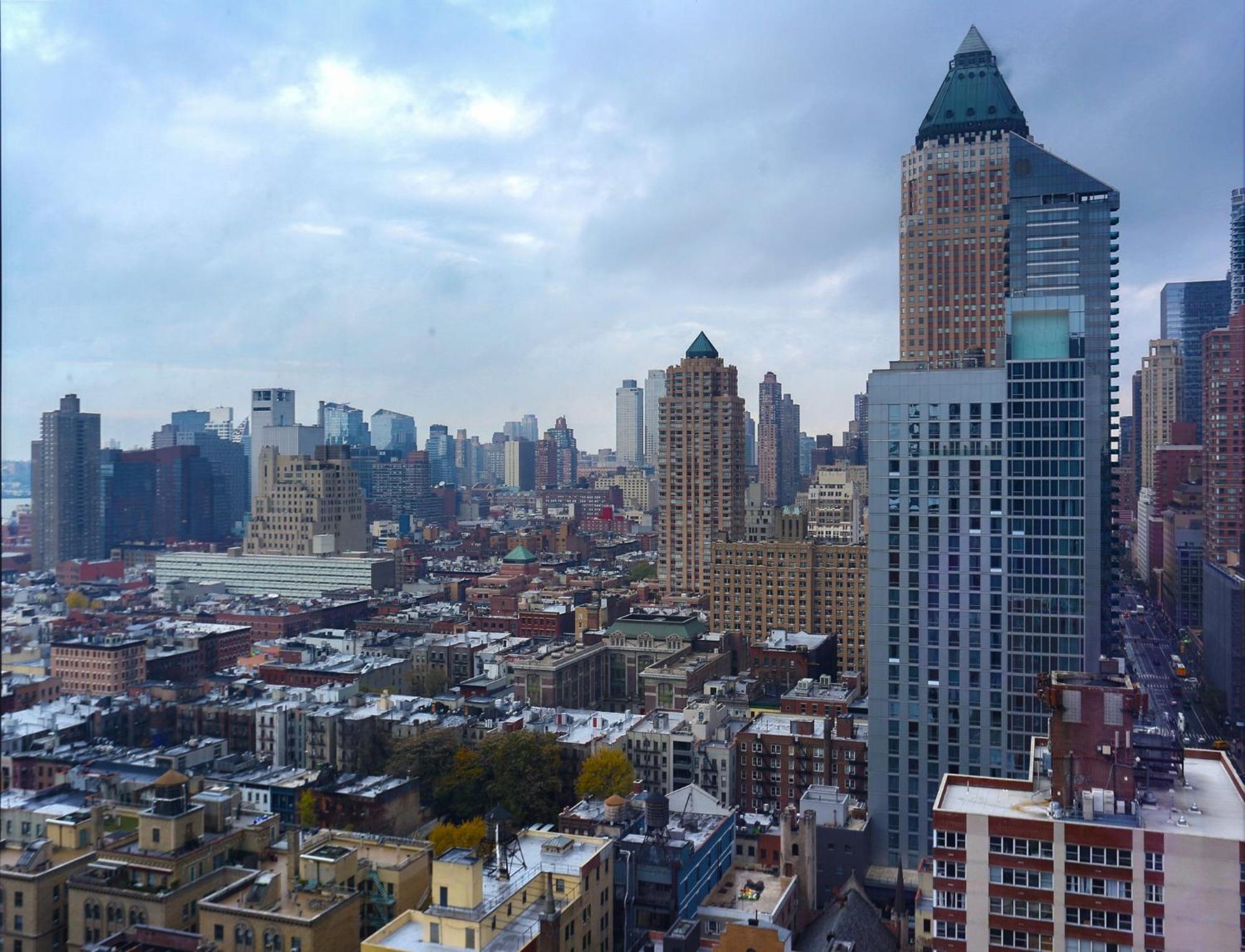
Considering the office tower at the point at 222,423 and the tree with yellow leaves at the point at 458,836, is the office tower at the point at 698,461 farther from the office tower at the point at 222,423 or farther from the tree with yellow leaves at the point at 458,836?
the tree with yellow leaves at the point at 458,836

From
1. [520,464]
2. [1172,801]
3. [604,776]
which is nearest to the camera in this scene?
[1172,801]

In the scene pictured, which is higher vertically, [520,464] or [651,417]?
[651,417]

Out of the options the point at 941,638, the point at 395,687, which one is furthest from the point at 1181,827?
the point at 395,687

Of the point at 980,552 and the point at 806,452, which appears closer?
the point at 980,552

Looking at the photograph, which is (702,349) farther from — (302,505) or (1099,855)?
(1099,855)

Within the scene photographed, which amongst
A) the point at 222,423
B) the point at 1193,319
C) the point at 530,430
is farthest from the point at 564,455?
the point at 1193,319

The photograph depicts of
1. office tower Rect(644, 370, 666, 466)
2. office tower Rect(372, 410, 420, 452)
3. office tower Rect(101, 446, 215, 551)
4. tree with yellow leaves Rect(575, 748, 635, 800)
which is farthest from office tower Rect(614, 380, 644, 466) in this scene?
tree with yellow leaves Rect(575, 748, 635, 800)
